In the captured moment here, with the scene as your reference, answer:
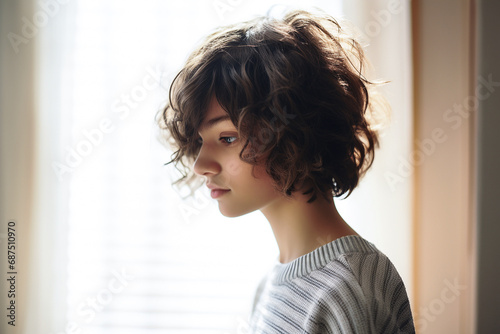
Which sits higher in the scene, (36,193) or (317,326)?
(36,193)

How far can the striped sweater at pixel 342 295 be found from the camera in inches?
30.4

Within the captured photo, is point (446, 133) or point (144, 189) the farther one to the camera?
point (144, 189)

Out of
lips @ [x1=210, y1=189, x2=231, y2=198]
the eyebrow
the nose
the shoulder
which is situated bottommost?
the shoulder

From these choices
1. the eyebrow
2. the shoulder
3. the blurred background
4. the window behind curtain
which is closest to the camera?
the shoulder

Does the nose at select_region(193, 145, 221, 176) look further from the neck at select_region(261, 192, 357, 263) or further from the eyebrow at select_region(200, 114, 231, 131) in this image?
the neck at select_region(261, 192, 357, 263)

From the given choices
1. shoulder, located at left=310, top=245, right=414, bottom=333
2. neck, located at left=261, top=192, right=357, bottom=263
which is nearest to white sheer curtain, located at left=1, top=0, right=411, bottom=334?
neck, located at left=261, top=192, right=357, bottom=263

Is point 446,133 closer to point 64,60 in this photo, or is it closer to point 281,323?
point 281,323

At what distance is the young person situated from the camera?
83 cm

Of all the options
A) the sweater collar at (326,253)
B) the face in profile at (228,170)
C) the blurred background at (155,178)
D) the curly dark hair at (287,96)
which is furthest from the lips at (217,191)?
the blurred background at (155,178)

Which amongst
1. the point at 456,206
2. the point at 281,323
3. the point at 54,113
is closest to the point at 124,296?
the point at 54,113

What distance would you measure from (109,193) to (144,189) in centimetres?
12

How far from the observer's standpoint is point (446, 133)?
1.35m

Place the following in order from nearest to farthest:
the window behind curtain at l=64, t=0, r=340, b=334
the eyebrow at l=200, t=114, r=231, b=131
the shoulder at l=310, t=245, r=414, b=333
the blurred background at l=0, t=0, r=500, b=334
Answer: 1. the shoulder at l=310, t=245, r=414, b=333
2. the eyebrow at l=200, t=114, r=231, b=131
3. the blurred background at l=0, t=0, r=500, b=334
4. the window behind curtain at l=64, t=0, r=340, b=334

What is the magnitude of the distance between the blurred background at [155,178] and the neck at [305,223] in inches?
18.7
